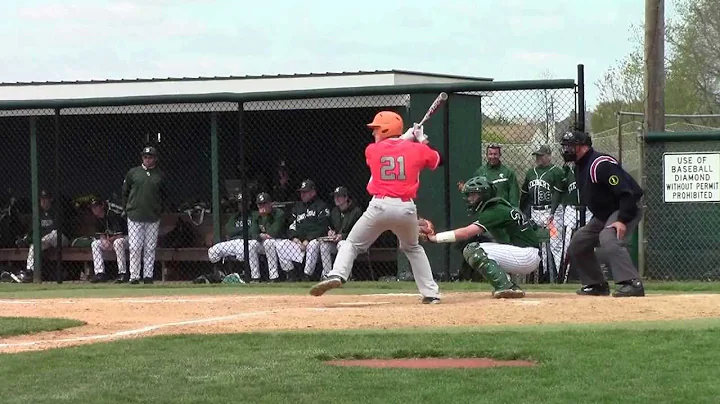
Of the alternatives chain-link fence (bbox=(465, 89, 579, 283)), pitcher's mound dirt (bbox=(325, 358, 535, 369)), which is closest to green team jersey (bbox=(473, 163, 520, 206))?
chain-link fence (bbox=(465, 89, 579, 283))

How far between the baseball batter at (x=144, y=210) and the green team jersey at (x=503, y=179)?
4.31 metres

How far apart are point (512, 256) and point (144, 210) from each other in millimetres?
6312

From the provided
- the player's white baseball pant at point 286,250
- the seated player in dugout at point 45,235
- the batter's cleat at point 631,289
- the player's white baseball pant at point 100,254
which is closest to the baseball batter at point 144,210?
the player's white baseball pant at point 100,254

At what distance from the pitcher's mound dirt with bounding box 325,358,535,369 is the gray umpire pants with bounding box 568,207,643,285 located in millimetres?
3993

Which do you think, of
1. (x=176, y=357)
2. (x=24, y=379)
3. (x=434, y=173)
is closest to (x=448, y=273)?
(x=434, y=173)

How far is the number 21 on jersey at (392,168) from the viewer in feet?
34.7

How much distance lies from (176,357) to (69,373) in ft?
2.51

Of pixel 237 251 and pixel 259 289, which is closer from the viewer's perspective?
pixel 259 289

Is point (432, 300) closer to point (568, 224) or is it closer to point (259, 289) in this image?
point (259, 289)

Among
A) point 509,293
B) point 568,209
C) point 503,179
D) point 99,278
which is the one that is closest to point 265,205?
point 99,278

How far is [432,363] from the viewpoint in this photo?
24.6ft

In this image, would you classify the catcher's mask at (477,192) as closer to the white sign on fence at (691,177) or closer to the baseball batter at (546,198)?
the baseball batter at (546,198)

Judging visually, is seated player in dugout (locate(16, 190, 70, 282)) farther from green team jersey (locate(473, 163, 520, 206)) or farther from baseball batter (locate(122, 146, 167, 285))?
green team jersey (locate(473, 163, 520, 206))

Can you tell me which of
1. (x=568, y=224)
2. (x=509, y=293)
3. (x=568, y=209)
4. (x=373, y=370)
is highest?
(x=568, y=209)
